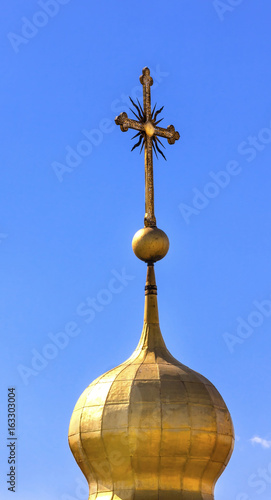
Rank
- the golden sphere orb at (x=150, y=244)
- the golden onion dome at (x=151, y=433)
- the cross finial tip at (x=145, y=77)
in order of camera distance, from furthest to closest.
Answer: the cross finial tip at (x=145, y=77) < the golden sphere orb at (x=150, y=244) < the golden onion dome at (x=151, y=433)

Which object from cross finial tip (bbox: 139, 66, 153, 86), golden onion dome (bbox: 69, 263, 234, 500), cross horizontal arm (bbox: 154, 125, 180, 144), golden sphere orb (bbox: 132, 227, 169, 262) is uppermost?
cross finial tip (bbox: 139, 66, 153, 86)

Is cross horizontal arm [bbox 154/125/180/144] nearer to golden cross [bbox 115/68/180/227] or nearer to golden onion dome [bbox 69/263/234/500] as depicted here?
golden cross [bbox 115/68/180/227]

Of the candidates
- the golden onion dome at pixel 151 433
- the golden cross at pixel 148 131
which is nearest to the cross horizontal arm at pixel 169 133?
the golden cross at pixel 148 131

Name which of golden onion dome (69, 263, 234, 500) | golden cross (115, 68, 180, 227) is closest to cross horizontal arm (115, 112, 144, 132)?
golden cross (115, 68, 180, 227)

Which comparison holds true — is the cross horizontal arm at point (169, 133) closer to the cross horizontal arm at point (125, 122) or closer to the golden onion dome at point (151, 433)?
the cross horizontal arm at point (125, 122)

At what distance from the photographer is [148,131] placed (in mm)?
34844

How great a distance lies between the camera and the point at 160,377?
31.9m

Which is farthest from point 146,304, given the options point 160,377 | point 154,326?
point 160,377

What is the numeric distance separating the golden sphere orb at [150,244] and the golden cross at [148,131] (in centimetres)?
39

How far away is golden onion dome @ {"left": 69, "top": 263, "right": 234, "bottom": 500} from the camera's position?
102 feet

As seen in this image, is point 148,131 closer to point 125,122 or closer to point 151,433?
point 125,122

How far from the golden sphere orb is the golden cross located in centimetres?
39

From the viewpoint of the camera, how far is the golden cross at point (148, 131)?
34.3m

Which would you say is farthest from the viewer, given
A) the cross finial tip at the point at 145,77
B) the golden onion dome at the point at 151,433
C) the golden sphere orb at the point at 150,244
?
the cross finial tip at the point at 145,77
